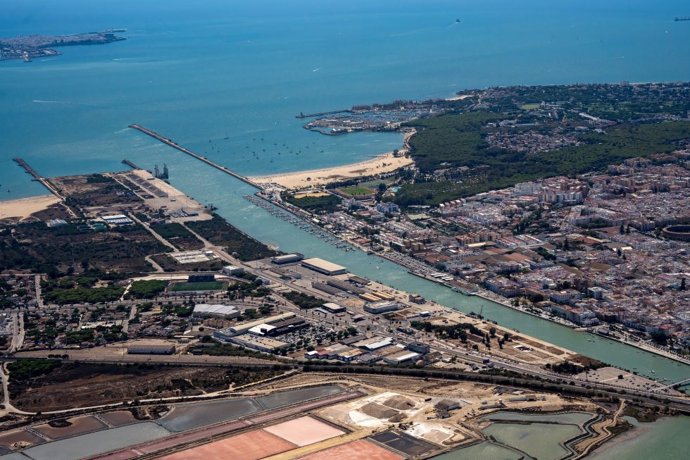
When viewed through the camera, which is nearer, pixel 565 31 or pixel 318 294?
pixel 318 294

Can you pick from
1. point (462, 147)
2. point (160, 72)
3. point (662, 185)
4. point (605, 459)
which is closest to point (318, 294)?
point (605, 459)

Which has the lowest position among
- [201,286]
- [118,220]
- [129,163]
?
[201,286]

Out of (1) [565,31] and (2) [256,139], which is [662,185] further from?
(1) [565,31]

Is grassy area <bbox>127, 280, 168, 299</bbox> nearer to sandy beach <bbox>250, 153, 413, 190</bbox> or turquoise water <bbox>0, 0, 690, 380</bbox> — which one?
turquoise water <bbox>0, 0, 690, 380</bbox>

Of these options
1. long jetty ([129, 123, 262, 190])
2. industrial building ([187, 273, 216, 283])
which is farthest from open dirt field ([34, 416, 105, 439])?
long jetty ([129, 123, 262, 190])

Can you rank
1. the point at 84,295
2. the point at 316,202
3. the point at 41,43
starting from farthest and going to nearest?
the point at 41,43 → the point at 316,202 → the point at 84,295

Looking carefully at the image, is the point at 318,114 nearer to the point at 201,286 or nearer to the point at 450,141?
the point at 450,141

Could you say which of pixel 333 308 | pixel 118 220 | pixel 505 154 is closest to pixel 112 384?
pixel 333 308
